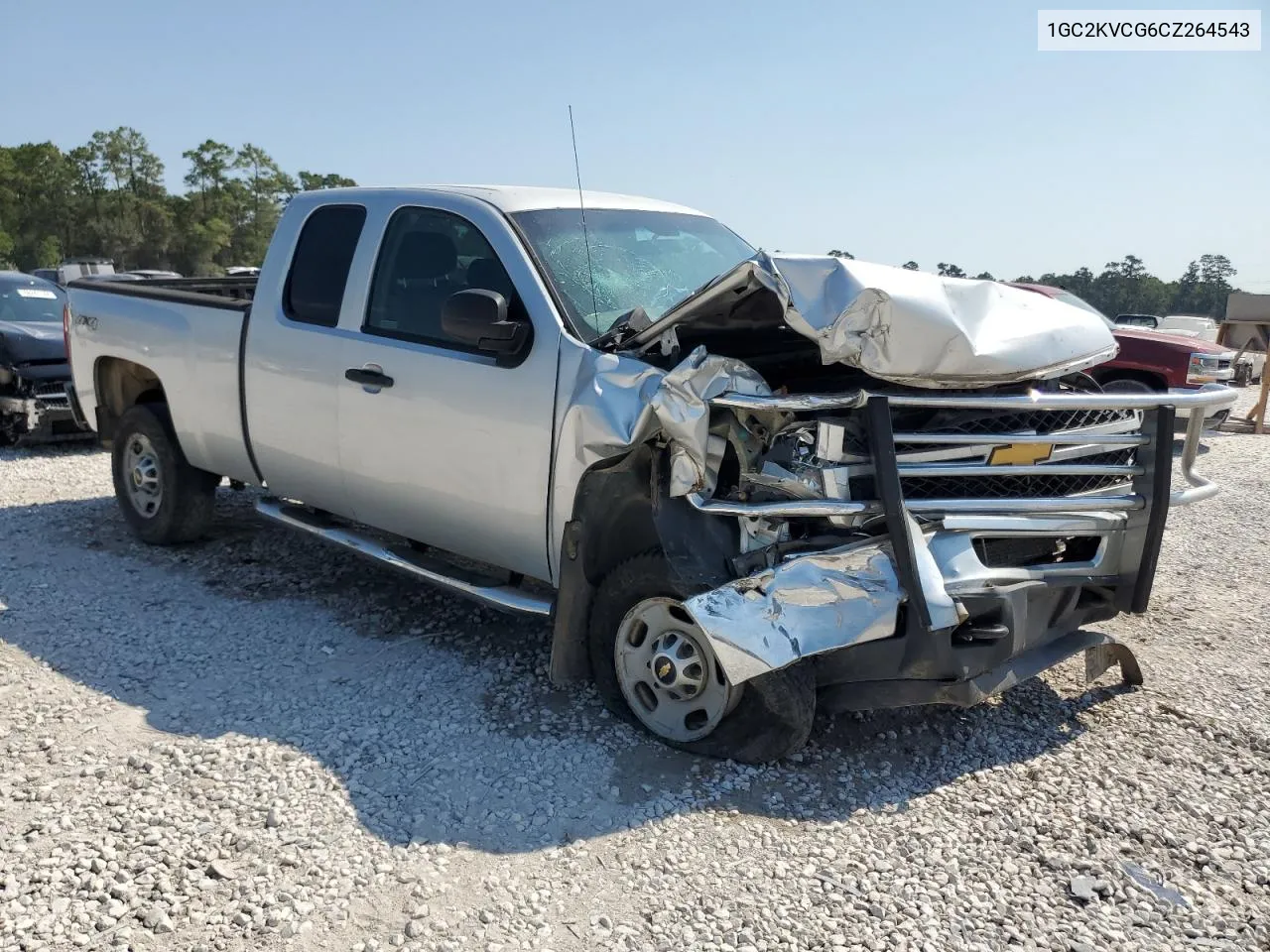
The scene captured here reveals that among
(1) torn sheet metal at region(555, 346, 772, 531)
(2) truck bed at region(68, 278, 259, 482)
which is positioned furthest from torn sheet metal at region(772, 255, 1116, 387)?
(2) truck bed at region(68, 278, 259, 482)

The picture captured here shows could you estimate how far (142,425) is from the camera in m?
6.08

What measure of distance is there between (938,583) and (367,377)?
2701mm

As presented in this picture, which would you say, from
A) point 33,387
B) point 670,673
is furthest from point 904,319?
point 33,387

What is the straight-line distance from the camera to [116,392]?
6465mm

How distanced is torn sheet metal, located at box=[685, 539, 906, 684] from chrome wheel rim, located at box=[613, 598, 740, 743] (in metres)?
0.32

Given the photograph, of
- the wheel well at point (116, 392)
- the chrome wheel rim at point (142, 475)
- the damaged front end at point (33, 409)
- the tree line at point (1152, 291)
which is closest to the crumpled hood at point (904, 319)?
the chrome wheel rim at point (142, 475)

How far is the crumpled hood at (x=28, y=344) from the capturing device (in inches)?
379

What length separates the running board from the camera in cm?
403

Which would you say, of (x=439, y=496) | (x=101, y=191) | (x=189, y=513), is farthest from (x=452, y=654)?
(x=101, y=191)

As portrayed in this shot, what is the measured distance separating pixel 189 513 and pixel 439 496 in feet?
8.36

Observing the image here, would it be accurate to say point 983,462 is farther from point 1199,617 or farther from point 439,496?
point 1199,617

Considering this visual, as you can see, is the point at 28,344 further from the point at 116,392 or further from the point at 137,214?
the point at 137,214

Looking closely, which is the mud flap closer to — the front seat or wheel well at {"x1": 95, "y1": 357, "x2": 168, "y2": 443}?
the front seat

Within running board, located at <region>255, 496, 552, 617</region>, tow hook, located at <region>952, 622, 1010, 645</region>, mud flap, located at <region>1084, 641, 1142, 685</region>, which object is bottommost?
mud flap, located at <region>1084, 641, 1142, 685</region>
